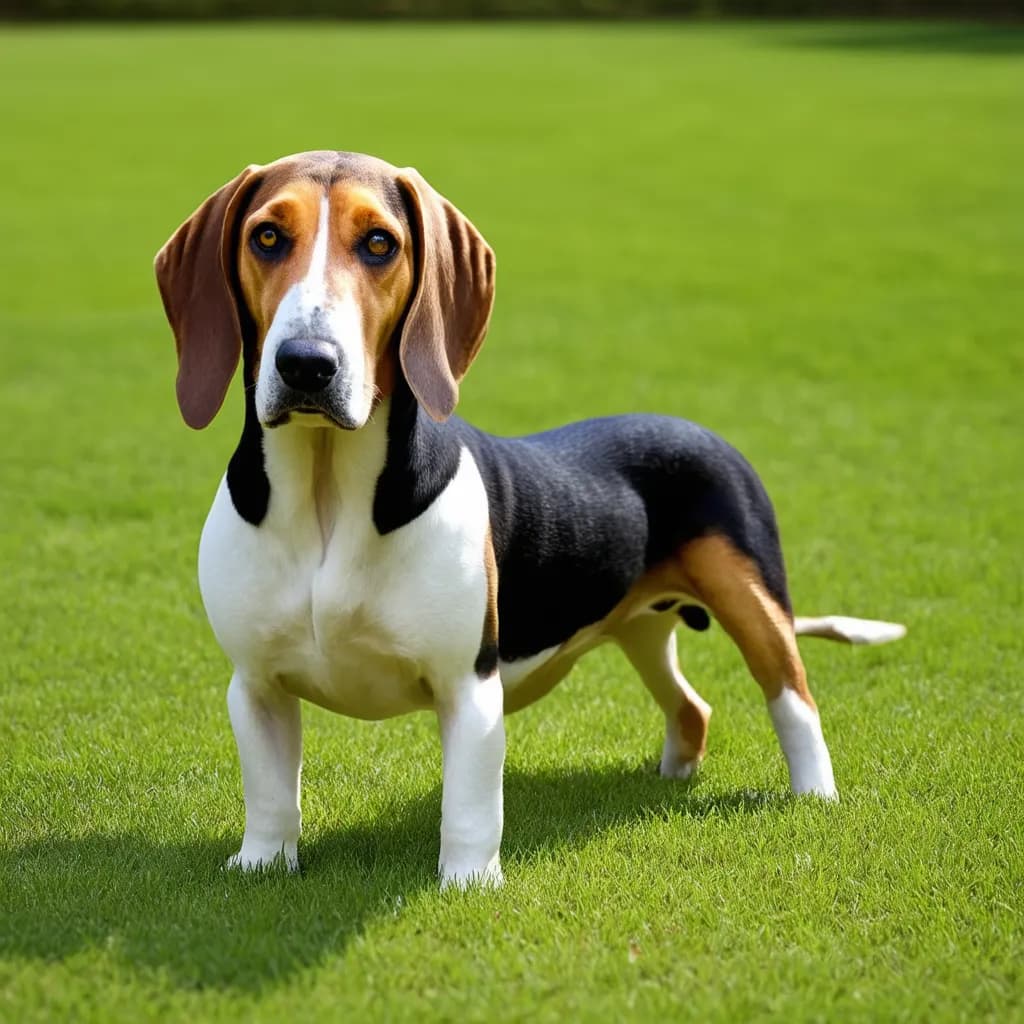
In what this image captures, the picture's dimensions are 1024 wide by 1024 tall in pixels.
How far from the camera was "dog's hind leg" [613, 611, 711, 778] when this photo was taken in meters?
6.13

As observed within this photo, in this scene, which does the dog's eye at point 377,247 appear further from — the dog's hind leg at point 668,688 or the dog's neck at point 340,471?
the dog's hind leg at point 668,688

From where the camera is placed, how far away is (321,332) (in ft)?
13.8

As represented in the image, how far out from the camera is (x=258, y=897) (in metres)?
4.75

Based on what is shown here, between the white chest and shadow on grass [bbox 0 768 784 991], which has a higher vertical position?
the white chest

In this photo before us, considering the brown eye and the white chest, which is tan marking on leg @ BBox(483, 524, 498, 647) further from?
the brown eye

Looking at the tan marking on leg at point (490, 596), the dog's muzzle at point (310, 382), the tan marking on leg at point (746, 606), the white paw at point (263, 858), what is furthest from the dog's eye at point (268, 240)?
the tan marking on leg at point (746, 606)

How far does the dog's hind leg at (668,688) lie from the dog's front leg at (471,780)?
137 centimetres

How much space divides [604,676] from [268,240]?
356 centimetres

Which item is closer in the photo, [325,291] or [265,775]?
[325,291]

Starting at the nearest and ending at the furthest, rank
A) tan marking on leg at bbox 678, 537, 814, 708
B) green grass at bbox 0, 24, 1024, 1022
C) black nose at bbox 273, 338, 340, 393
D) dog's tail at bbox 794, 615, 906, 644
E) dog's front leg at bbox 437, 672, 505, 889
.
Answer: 1. black nose at bbox 273, 338, 340, 393
2. green grass at bbox 0, 24, 1024, 1022
3. dog's front leg at bbox 437, 672, 505, 889
4. tan marking on leg at bbox 678, 537, 814, 708
5. dog's tail at bbox 794, 615, 906, 644

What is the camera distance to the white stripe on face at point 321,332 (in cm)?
423

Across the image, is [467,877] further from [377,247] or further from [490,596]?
[377,247]

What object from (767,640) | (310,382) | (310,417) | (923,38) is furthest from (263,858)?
(923,38)

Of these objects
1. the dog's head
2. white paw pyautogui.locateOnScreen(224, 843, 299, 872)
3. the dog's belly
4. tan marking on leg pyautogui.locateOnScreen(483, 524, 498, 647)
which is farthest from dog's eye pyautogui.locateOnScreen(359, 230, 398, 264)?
white paw pyautogui.locateOnScreen(224, 843, 299, 872)
